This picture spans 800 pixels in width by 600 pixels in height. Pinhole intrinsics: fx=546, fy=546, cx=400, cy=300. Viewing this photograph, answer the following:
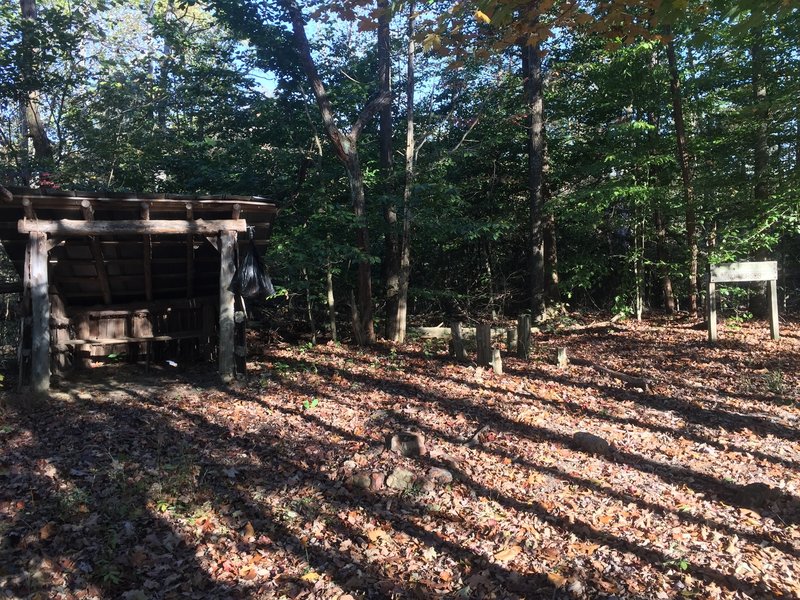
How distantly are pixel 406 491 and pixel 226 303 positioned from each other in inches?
187

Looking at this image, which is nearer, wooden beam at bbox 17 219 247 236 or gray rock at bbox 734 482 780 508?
gray rock at bbox 734 482 780 508

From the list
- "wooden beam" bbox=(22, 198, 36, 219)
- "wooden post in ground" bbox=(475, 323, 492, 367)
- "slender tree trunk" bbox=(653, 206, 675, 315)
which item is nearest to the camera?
"wooden beam" bbox=(22, 198, 36, 219)

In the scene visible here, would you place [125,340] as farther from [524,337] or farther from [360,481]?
[524,337]

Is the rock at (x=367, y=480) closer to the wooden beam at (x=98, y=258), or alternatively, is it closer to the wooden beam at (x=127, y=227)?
the wooden beam at (x=127, y=227)

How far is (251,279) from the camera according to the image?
26.7 ft

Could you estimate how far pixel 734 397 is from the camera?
7.48m

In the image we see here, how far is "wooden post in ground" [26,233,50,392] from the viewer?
7344 millimetres

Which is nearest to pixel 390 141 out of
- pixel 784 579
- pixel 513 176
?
pixel 513 176

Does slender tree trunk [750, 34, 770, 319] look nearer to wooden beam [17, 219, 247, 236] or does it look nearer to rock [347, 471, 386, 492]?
rock [347, 471, 386, 492]

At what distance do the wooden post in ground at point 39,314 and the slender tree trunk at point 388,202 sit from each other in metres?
6.18

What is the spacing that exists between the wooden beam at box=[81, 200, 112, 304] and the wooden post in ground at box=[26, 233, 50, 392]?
688 millimetres

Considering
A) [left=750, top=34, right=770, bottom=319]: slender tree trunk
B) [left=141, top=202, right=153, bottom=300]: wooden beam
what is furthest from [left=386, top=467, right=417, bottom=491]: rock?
[left=750, top=34, right=770, bottom=319]: slender tree trunk

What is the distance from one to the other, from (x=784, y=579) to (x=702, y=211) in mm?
10792

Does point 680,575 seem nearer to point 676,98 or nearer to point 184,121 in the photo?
point 676,98
